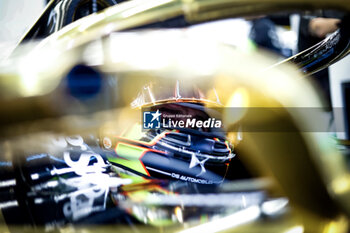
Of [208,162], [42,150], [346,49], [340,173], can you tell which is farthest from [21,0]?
[340,173]

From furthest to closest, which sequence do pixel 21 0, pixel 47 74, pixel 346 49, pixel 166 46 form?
pixel 21 0 < pixel 346 49 < pixel 166 46 < pixel 47 74

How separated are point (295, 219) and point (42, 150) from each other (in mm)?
540

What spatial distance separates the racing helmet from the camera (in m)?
0.58

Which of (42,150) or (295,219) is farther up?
(42,150)

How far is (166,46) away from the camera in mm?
425

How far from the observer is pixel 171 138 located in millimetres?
584

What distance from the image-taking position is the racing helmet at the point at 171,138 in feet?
1.89

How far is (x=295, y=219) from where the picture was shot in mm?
572

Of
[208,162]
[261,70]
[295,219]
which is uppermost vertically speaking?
[261,70]

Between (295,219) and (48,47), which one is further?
(295,219)

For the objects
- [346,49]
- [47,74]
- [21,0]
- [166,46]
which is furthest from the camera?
[21,0]

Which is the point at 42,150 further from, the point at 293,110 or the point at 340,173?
the point at 340,173

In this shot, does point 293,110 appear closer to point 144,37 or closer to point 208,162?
point 208,162

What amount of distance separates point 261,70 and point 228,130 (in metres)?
0.15
